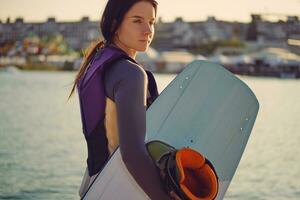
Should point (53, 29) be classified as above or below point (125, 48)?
below

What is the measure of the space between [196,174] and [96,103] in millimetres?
216

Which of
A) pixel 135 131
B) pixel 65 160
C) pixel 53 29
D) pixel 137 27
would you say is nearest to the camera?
pixel 135 131

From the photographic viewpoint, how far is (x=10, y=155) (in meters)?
6.61

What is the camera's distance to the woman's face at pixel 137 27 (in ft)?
4.48

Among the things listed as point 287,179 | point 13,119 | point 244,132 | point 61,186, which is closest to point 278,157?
point 287,179

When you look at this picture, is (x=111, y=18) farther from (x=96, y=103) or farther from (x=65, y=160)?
(x=65, y=160)

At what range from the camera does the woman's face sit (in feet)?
4.48

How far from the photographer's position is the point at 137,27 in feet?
4.49

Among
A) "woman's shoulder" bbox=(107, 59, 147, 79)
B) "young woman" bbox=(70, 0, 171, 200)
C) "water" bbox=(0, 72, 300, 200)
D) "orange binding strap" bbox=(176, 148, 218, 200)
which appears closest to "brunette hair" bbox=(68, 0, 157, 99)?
"young woman" bbox=(70, 0, 171, 200)

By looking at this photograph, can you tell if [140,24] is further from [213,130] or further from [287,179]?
[287,179]

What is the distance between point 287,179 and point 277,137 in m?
3.91

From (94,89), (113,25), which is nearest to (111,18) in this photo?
(113,25)

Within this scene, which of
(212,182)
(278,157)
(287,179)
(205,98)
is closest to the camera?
(212,182)

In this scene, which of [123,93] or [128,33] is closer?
[123,93]
